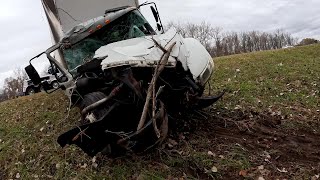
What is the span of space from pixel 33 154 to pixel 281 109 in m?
4.40

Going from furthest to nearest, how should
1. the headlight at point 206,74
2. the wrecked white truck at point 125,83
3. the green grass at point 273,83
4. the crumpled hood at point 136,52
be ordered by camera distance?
the green grass at point 273,83
the headlight at point 206,74
the crumpled hood at point 136,52
the wrecked white truck at point 125,83

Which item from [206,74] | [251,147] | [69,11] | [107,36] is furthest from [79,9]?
[251,147]

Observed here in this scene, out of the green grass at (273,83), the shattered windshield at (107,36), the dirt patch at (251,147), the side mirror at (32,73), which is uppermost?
the shattered windshield at (107,36)

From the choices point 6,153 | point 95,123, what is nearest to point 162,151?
point 95,123

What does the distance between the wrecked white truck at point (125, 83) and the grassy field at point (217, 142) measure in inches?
19.7

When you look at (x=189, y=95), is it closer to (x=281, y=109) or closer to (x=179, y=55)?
(x=179, y=55)

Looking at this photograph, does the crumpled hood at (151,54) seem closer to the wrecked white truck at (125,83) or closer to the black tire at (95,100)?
the wrecked white truck at (125,83)

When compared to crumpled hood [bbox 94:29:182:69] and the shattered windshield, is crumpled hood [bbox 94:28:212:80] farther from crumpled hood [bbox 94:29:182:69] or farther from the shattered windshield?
the shattered windshield

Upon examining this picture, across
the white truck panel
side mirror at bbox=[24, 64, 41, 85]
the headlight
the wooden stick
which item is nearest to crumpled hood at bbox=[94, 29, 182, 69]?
the wooden stick

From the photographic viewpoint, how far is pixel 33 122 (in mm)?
8062

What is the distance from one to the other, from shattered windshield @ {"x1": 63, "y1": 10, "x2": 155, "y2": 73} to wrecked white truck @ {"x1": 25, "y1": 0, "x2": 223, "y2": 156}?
2 centimetres

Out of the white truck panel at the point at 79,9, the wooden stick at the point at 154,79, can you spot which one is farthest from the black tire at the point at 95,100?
the white truck panel at the point at 79,9

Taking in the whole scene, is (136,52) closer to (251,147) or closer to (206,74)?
(206,74)

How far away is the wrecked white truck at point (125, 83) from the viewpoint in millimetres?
4488
